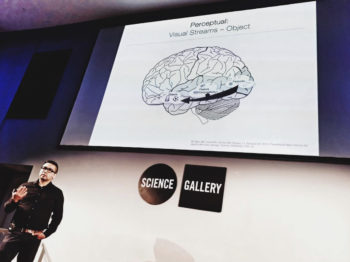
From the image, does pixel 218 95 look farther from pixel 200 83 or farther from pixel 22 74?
pixel 22 74

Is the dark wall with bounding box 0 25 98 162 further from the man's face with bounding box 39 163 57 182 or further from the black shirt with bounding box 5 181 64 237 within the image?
the black shirt with bounding box 5 181 64 237

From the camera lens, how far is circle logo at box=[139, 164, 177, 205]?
1776mm

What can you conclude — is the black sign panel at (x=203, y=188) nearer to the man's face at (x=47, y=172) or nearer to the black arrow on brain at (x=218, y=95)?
the black arrow on brain at (x=218, y=95)

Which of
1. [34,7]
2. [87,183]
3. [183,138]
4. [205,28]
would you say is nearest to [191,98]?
[183,138]

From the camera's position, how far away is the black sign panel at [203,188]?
1.65 m

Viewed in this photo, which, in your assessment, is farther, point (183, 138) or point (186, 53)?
point (186, 53)

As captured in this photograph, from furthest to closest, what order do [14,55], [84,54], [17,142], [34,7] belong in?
[14,55], [34,7], [84,54], [17,142]

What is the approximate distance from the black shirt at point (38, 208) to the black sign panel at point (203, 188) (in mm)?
875

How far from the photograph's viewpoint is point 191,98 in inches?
76.4

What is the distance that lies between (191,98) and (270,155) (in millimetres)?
702

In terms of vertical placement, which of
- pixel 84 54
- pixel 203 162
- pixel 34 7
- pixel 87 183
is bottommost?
pixel 87 183

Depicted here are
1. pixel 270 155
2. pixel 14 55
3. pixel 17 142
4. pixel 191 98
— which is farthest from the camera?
pixel 14 55

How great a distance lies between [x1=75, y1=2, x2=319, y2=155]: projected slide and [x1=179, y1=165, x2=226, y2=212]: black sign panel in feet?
0.52

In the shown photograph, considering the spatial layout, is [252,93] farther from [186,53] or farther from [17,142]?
[17,142]
